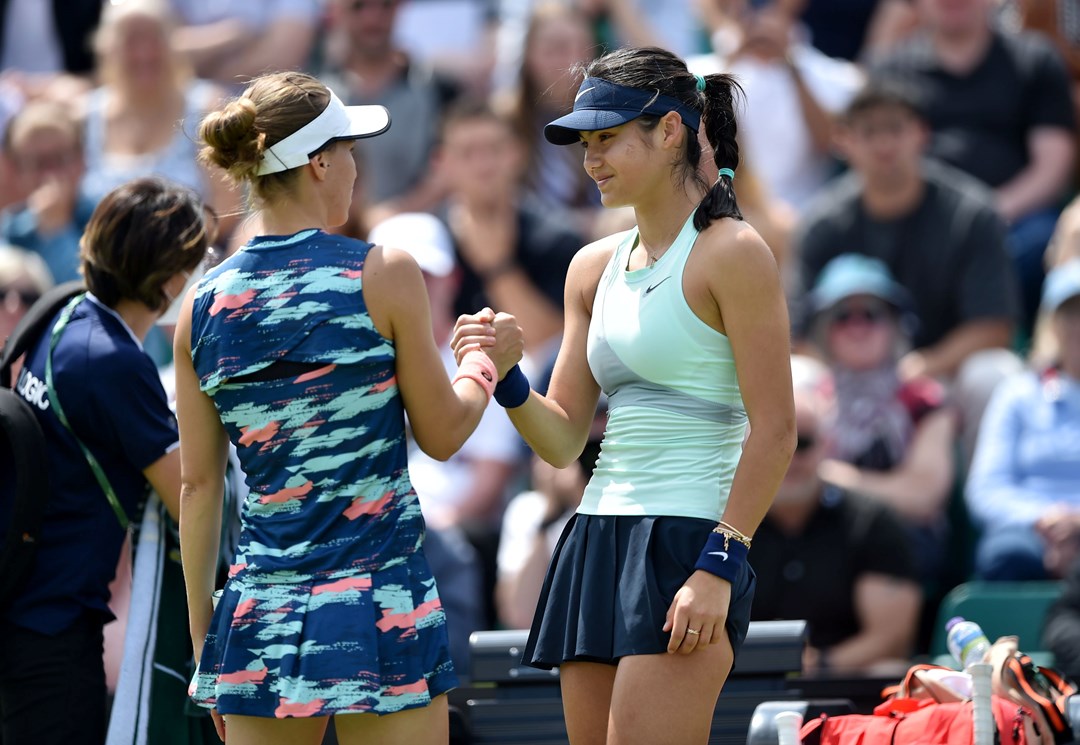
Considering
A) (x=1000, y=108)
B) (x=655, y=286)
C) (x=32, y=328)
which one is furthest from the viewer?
(x=1000, y=108)

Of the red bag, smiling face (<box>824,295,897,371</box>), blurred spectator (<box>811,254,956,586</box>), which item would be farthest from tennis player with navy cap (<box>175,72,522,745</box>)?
smiling face (<box>824,295,897,371</box>)

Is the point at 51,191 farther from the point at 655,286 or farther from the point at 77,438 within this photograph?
the point at 655,286

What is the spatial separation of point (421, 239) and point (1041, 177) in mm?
3267

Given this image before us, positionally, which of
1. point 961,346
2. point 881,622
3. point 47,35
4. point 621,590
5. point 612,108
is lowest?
point 881,622

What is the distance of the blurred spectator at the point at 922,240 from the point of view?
24.0 feet

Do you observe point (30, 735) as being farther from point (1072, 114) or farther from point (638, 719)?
point (1072, 114)

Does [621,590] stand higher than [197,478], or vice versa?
[197,478]

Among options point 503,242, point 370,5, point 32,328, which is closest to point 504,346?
point 32,328

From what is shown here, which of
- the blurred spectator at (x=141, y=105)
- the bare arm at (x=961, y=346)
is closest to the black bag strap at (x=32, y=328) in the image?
the blurred spectator at (x=141, y=105)

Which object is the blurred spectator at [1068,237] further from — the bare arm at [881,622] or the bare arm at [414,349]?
the bare arm at [414,349]

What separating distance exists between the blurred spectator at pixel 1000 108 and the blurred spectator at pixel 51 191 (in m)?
4.21

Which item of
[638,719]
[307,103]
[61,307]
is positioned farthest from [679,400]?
[61,307]

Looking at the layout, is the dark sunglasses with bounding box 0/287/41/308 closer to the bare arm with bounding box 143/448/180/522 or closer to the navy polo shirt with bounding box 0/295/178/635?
the navy polo shirt with bounding box 0/295/178/635

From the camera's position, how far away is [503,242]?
7.86 metres
